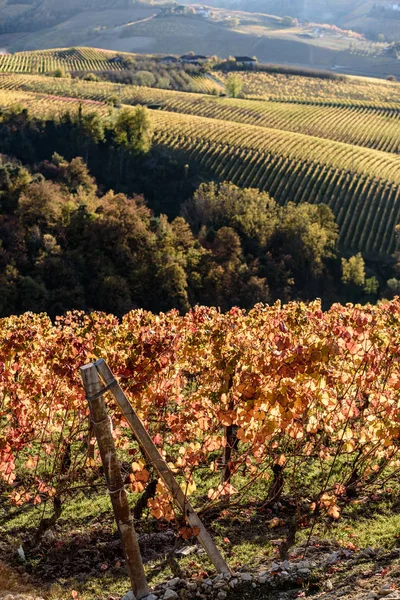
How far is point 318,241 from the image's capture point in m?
67.1

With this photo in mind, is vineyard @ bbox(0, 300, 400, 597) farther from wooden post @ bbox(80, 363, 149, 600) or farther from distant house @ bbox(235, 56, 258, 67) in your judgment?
distant house @ bbox(235, 56, 258, 67)

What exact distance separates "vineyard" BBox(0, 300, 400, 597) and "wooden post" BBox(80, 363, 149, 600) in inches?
14.4

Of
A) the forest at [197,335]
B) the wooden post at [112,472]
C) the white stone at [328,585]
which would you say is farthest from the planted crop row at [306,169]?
the wooden post at [112,472]

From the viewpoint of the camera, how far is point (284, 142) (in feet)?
306

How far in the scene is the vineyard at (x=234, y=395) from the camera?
10.7 m

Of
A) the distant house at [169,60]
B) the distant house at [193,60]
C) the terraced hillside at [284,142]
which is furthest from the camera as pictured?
the distant house at [193,60]

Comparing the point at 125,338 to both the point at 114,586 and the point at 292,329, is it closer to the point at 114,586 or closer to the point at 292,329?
the point at 292,329

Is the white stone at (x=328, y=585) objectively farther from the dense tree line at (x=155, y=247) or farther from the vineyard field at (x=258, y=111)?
the vineyard field at (x=258, y=111)

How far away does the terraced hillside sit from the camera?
257ft

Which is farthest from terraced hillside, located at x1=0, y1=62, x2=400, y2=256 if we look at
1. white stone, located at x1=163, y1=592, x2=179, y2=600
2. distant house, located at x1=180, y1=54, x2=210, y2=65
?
white stone, located at x1=163, y1=592, x2=179, y2=600

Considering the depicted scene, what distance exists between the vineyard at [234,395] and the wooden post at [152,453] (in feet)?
0.81

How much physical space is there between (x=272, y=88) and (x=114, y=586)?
152 metres

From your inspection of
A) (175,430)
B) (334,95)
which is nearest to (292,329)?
(175,430)

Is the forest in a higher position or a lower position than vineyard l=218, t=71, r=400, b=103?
lower
